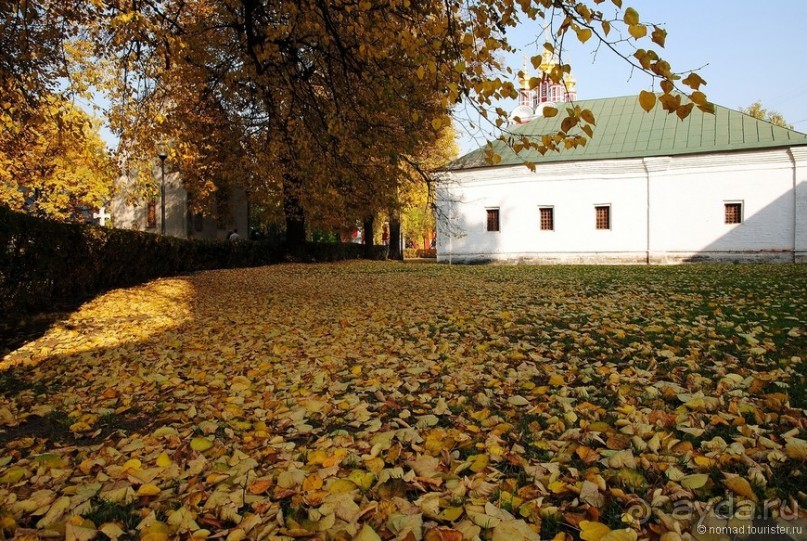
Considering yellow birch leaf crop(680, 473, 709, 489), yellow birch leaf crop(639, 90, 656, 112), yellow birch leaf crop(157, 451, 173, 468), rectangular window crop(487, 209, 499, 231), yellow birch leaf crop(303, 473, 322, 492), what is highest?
rectangular window crop(487, 209, 499, 231)

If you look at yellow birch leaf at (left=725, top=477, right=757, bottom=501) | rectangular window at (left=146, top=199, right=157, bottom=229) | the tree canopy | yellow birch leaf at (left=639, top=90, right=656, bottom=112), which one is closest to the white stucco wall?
the tree canopy

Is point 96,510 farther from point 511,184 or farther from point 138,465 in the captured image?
point 511,184

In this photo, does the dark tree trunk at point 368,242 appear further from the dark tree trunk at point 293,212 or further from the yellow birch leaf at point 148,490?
the yellow birch leaf at point 148,490

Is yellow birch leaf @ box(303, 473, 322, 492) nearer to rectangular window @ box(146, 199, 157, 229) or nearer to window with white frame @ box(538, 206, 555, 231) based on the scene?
window with white frame @ box(538, 206, 555, 231)

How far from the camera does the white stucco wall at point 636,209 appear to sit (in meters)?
22.2

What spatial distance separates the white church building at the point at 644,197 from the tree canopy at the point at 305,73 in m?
9.73

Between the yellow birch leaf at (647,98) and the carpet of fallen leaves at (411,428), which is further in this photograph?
the yellow birch leaf at (647,98)

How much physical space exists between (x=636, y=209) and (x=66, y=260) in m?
24.5

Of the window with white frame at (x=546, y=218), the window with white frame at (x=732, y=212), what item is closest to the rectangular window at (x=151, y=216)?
the window with white frame at (x=546, y=218)

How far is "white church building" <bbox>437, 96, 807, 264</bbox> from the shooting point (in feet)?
72.7

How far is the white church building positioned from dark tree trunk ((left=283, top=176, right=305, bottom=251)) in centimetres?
659

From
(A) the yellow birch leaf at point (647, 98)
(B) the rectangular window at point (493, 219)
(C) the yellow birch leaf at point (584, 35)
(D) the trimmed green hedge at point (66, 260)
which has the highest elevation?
(B) the rectangular window at point (493, 219)

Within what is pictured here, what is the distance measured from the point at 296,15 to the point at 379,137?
3.68 meters

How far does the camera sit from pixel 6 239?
6410 millimetres
